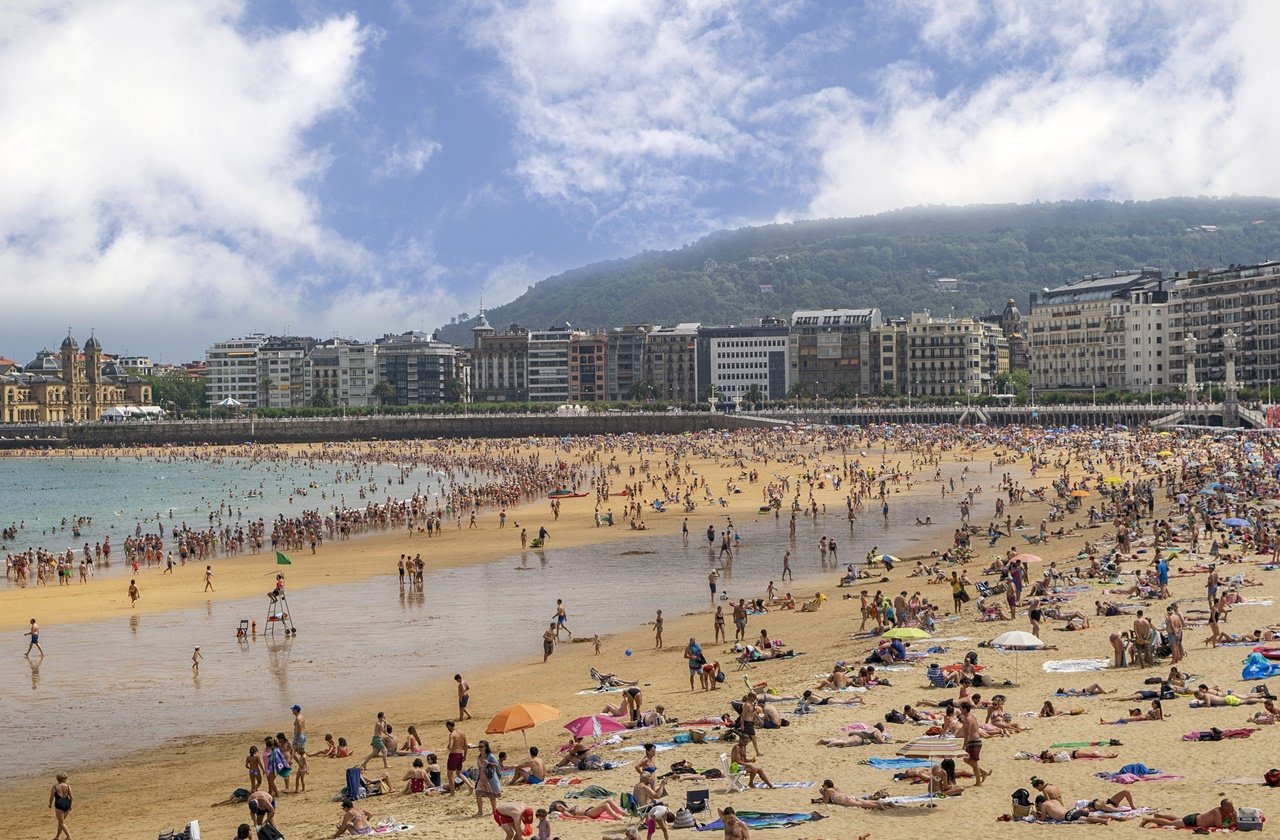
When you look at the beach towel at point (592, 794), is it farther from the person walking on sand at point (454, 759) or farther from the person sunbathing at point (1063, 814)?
the person sunbathing at point (1063, 814)

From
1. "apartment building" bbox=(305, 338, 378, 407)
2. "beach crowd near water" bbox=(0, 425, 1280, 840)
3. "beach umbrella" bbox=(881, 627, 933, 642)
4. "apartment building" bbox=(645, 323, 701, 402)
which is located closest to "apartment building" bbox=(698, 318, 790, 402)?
"apartment building" bbox=(645, 323, 701, 402)

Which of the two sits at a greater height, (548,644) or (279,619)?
(548,644)

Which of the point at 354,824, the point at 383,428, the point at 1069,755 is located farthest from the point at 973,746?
the point at 383,428

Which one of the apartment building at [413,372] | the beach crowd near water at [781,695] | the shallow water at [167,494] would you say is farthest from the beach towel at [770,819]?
the apartment building at [413,372]

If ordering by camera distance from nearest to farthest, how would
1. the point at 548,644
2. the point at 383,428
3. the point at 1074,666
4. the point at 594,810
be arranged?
1. the point at 594,810
2. the point at 1074,666
3. the point at 548,644
4. the point at 383,428

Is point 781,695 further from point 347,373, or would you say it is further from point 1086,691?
point 347,373

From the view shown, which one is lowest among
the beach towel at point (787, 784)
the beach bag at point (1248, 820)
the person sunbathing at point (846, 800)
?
the beach towel at point (787, 784)
